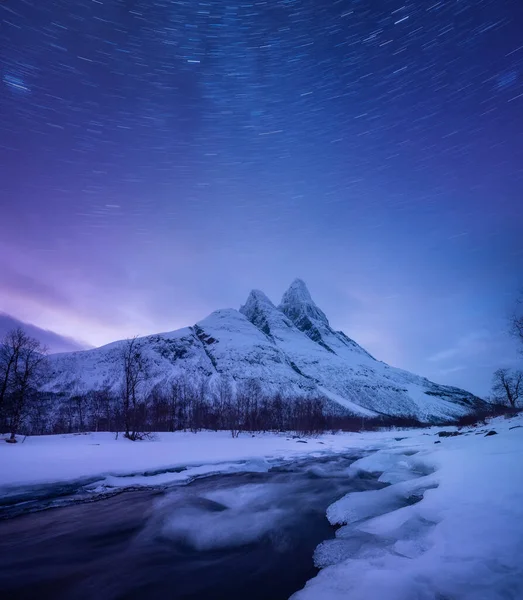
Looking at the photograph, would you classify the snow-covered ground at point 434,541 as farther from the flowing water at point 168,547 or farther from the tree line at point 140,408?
the tree line at point 140,408

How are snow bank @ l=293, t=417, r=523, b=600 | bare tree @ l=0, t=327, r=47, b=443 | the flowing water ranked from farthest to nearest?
bare tree @ l=0, t=327, r=47, b=443, the flowing water, snow bank @ l=293, t=417, r=523, b=600

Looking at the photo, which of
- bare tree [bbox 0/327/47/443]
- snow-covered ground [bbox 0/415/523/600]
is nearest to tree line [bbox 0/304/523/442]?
bare tree [bbox 0/327/47/443]

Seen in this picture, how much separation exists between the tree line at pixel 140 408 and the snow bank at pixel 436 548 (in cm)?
3581

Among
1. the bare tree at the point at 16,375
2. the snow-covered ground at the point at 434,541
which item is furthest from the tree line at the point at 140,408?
the snow-covered ground at the point at 434,541

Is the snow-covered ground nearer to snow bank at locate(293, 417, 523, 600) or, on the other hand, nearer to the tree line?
snow bank at locate(293, 417, 523, 600)

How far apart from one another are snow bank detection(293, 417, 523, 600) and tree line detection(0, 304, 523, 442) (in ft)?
117

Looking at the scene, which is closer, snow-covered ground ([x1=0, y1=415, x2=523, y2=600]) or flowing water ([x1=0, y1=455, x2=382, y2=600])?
snow-covered ground ([x1=0, y1=415, x2=523, y2=600])

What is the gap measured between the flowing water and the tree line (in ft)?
95.0

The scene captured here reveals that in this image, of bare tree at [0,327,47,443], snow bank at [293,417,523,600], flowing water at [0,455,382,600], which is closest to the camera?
snow bank at [293,417,523,600]

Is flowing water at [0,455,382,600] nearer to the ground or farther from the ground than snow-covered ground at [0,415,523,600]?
nearer to the ground

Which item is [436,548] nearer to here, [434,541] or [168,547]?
[434,541]

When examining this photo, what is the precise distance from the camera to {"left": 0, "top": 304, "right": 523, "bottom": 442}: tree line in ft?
113

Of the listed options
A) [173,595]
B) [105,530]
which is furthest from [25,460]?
[173,595]

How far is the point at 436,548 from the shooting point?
478 cm
